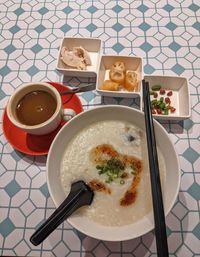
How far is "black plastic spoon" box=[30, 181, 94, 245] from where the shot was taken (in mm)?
799

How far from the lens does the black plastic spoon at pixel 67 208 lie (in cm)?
80

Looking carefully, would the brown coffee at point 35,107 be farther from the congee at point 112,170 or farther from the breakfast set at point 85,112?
the congee at point 112,170

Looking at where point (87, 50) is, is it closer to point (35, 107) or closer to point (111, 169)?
point (35, 107)

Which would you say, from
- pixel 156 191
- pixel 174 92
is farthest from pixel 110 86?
pixel 156 191

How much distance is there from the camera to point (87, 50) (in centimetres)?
146

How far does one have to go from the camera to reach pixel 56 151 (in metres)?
1.02

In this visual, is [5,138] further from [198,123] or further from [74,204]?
[198,123]

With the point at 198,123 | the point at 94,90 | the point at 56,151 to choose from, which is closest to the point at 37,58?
the point at 94,90

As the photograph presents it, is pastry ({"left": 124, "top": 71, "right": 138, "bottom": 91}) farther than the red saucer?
Yes

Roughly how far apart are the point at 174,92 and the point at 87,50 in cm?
48

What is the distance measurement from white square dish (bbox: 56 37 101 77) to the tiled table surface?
0.07m

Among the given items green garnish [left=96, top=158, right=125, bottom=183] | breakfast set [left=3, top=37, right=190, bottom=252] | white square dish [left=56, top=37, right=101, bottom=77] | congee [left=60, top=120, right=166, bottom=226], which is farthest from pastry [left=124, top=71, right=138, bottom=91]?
green garnish [left=96, top=158, right=125, bottom=183]

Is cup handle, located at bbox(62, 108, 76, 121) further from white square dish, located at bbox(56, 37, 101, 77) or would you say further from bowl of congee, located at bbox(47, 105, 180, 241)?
white square dish, located at bbox(56, 37, 101, 77)

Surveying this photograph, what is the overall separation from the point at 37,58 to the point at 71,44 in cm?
19
